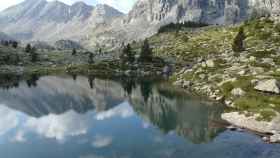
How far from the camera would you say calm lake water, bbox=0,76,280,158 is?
204 feet

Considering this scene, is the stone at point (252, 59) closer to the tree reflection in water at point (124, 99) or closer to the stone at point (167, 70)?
the tree reflection in water at point (124, 99)

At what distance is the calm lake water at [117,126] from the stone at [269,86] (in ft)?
36.3

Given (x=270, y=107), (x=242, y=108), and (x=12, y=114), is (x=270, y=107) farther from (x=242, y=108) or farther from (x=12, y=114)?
(x=12, y=114)

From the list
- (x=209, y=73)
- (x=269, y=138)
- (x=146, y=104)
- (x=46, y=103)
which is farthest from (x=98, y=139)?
(x=209, y=73)

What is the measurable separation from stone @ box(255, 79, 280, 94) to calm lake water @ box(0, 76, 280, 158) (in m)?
11.1

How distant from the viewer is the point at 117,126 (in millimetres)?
84188

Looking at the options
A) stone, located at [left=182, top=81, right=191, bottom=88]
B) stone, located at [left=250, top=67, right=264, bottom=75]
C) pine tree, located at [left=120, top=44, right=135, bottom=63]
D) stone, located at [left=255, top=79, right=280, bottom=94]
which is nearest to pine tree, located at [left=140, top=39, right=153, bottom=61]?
pine tree, located at [left=120, top=44, right=135, bottom=63]

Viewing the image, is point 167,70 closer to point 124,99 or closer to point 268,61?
point 124,99

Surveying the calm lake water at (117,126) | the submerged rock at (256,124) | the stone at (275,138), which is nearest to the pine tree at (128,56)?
the calm lake water at (117,126)

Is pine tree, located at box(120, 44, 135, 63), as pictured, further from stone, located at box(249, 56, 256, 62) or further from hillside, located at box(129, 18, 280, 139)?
stone, located at box(249, 56, 256, 62)

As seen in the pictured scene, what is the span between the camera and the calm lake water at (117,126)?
204ft

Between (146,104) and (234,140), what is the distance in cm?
4763

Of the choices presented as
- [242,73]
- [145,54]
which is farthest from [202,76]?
[145,54]

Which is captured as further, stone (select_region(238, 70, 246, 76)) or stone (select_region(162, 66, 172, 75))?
stone (select_region(162, 66, 172, 75))
